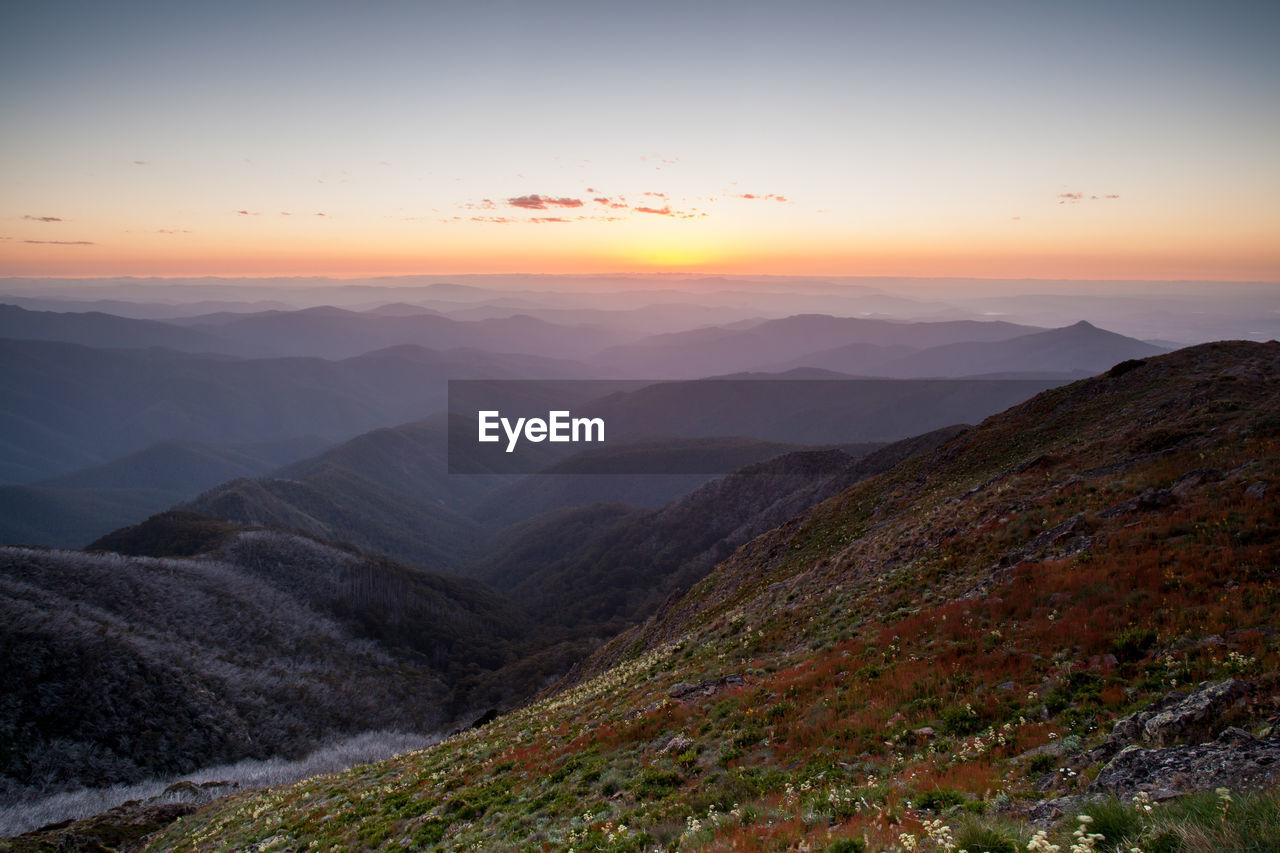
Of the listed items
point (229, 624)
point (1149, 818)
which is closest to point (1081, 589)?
point (1149, 818)

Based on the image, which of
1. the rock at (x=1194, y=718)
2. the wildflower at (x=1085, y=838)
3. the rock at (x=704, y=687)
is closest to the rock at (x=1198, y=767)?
the rock at (x=1194, y=718)

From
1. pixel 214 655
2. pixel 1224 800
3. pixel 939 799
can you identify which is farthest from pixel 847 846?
pixel 214 655

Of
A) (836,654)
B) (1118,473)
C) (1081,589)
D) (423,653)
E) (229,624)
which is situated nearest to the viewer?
(1081,589)

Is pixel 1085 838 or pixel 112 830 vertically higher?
pixel 1085 838

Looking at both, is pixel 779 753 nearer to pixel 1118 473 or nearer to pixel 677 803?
pixel 677 803

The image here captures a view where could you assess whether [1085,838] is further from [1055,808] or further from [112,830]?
[112,830]

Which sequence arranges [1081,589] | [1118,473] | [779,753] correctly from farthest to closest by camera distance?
[1118,473] < [1081,589] < [779,753]

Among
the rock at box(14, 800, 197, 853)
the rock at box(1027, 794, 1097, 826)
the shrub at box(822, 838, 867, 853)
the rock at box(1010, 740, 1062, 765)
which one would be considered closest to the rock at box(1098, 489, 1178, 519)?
the rock at box(1010, 740, 1062, 765)
